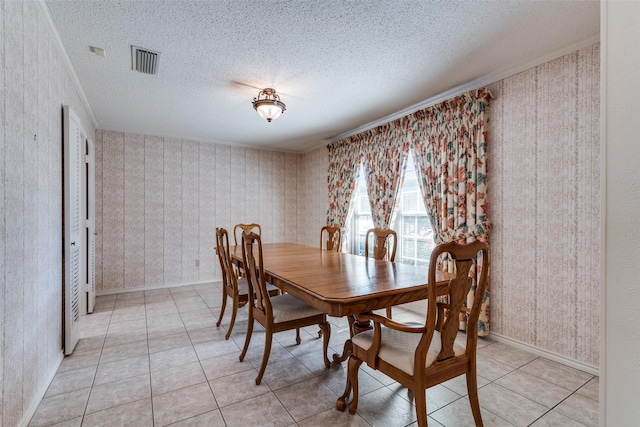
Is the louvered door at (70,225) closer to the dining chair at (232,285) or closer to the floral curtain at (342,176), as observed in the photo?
the dining chair at (232,285)

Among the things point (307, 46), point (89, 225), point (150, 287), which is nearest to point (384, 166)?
point (307, 46)

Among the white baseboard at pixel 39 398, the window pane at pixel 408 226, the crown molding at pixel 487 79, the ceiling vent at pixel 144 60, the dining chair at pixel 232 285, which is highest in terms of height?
the ceiling vent at pixel 144 60

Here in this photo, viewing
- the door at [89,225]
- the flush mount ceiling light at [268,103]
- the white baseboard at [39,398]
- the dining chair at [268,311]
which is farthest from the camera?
the door at [89,225]

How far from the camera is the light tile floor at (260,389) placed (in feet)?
5.65

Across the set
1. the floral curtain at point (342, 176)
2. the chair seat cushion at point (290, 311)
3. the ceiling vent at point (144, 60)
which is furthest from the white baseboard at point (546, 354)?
the ceiling vent at point (144, 60)

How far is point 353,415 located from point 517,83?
2923 millimetres

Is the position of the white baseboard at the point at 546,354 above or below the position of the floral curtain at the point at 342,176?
below

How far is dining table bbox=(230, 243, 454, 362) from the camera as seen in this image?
1.53 metres

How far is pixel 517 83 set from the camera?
2.58 meters

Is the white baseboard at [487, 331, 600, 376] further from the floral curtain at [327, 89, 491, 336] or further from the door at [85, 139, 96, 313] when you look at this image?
the door at [85, 139, 96, 313]

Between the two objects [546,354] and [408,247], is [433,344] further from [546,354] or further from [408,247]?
[408,247]

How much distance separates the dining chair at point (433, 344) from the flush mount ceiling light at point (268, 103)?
6.89ft

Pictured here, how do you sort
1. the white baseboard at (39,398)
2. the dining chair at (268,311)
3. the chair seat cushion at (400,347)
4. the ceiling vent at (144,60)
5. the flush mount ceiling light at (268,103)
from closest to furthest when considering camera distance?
the chair seat cushion at (400,347) < the white baseboard at (39,398) < the dining chair at (268,311) < the ceiling vent at (144,60) < the flush mount ceiling light at (268,103)

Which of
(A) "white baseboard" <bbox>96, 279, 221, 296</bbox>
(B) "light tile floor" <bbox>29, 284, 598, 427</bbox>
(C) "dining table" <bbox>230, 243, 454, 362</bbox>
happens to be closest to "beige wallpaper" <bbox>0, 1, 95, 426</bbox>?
(B) "light tile floor" <bbox>29, 284, 598, 427</bbox>
